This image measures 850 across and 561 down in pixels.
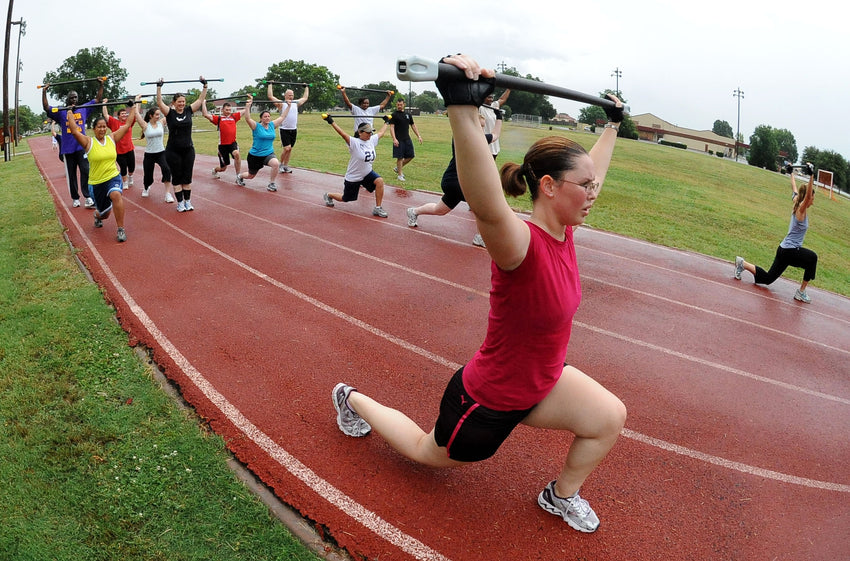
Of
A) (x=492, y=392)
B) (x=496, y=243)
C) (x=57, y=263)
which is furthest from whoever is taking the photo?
(x=57, y=263)

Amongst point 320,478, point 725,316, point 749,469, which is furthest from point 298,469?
point 725,316

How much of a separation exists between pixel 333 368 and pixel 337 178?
36.3ft

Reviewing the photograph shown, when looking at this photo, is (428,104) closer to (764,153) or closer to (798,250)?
(764,153)

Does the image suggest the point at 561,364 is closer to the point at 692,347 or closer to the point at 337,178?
the point at 692,347

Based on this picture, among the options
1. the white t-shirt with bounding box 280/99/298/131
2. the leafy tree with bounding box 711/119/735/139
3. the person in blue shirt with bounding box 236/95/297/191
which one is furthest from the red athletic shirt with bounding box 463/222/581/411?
the leafy tree with bounding box 711/119/735/139

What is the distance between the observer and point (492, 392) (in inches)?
106

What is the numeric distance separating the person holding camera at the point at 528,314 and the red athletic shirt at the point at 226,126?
1161 cm

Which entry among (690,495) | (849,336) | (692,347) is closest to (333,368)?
(690,495)

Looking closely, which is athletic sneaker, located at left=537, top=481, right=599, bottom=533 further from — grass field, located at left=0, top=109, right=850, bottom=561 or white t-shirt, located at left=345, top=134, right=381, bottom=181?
white t-shirt, located at left=345, top=134, right=381, bottom=181

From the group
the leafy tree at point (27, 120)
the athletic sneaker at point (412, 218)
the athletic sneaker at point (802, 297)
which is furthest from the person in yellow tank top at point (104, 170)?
the leafy tree at point (27, 120)

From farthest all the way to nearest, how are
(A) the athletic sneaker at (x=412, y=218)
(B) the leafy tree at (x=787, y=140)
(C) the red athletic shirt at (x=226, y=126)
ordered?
(B) the leafy tree at (x=787, y=140)
(C) the red athletic shirt at (x=226, y=126)
(A) the athletic sneaker at (x=412, y=218)

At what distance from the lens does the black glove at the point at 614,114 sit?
3.25 meters

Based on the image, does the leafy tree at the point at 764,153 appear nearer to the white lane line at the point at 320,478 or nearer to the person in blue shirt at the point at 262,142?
the person in blue shirt at the point at 262,142

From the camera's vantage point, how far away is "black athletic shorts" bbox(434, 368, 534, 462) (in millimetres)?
2754
